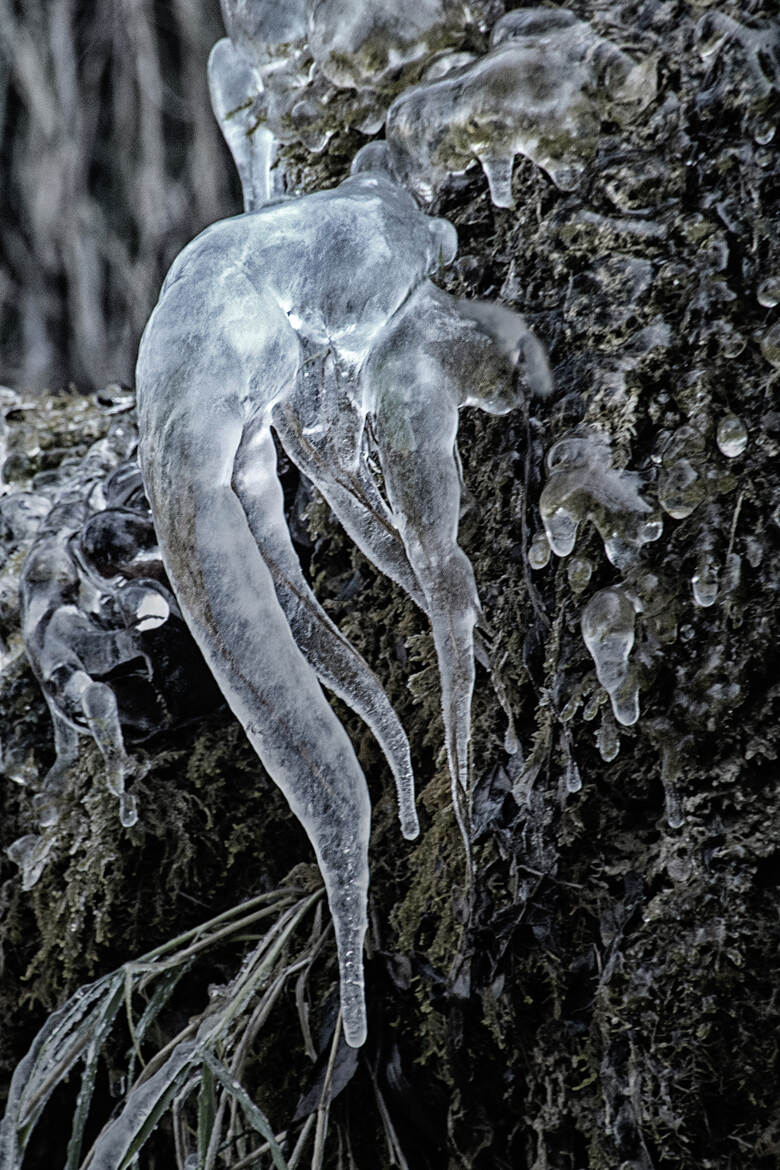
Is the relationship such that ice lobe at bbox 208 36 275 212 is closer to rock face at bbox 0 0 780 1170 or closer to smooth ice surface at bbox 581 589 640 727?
rock face at bbox 0 0 780 1170

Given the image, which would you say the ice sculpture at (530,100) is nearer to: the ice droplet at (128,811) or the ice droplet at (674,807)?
the ice droplet at (674,807)

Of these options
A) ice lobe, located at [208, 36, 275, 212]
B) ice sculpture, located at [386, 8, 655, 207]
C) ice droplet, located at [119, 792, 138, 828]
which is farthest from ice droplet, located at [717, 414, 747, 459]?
ice droplet, located at [119, 792, 138, 828]

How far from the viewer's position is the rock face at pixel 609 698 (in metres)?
0.69

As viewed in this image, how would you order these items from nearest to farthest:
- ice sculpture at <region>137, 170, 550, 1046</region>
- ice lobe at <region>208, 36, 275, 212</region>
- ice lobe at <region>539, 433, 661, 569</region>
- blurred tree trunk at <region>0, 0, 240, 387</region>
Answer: ice sculpture at <region>137, 170, 550, 1046</region>
ice lobe at <region>539, 433, 661, 569</region>
ice lobe at <region>208, 36, 275, 212</region>
blurred tree trunk at <region>0, 0, 240, 387</region>

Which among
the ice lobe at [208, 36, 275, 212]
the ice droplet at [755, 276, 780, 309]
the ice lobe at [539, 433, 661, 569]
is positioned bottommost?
the ice lobe at [539, 433, 661, 569]

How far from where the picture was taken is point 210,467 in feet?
2.03

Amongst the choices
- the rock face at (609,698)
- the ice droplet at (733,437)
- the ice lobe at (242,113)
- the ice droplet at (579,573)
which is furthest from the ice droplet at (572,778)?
the ice lobe at (242,113)

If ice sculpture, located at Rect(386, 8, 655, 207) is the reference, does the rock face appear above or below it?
below

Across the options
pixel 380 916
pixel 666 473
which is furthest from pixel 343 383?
pixel 380 916

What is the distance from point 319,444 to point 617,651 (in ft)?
0.95

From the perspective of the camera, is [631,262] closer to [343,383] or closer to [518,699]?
[343,383]

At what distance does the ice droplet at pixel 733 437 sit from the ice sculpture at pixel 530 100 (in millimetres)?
247

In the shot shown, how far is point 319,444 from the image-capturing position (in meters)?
0.78

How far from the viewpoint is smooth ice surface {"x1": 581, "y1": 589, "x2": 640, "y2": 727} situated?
0.72 meters
